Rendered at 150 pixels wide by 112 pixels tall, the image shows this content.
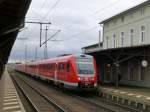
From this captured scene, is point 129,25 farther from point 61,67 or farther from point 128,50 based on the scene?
point 61,67

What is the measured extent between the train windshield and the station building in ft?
13.1

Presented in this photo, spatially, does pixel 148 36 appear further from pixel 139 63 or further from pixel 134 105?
pixel 134 105

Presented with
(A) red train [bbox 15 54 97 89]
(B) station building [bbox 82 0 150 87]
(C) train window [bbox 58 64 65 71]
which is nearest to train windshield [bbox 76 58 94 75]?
(A) red train [bbox 15 54 97 89]

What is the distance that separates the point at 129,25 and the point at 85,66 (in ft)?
49.8

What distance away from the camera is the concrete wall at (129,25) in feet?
125

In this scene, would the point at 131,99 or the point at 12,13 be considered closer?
the point at 12,13

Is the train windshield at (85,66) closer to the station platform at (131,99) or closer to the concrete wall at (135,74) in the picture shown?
the station platform at (131,99)

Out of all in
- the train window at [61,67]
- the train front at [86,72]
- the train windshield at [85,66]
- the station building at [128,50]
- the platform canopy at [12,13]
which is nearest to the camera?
the platform canopy at [12,13]

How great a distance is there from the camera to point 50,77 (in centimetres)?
3862

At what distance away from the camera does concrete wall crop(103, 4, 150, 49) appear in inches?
1503

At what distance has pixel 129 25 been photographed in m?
42.7

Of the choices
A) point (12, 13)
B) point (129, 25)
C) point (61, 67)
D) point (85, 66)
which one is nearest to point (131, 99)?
point (85, 66)

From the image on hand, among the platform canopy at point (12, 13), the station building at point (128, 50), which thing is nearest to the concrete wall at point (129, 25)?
the station building at point (128, 50)

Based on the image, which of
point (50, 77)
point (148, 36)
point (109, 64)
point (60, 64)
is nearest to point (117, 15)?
point (109, 64)
